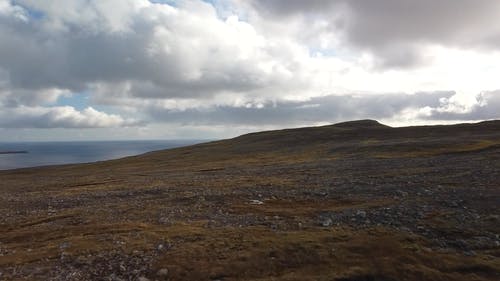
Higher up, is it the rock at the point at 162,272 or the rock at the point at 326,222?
the rock at the point at 326,222

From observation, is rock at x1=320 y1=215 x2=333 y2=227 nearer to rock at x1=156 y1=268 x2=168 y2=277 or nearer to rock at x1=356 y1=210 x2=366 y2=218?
rock at x1=356 y1=210 x2=366 y2=218

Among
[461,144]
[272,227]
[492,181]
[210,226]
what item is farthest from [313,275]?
[461,144]

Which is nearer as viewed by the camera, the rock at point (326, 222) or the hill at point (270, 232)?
the hill at point (270, 232)

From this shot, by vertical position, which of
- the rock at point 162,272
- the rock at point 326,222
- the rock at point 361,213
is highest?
the rock at point 361,213

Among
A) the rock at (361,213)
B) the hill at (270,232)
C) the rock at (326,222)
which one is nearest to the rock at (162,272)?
the hill at (270,232)

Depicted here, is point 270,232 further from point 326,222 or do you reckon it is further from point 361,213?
point 361,213

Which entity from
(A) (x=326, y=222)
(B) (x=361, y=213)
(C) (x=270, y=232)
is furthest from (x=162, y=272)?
(B) (x=361, y=213)

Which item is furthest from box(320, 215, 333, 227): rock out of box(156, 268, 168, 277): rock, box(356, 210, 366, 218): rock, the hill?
box(156, 268, 168, 277): rock

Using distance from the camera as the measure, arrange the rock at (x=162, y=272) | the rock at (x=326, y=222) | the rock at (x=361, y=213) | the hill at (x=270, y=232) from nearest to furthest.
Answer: the rock at (x=162, y=272) → the hill at (x=270, y=232) → the rock at (x=326, y=222) → the rock at (x=361, y=213)

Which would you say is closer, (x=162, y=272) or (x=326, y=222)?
(x=162, y=272)

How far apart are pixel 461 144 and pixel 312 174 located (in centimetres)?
4662

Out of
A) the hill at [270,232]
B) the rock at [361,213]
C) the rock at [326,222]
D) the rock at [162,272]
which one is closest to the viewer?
the rock at [162,272]

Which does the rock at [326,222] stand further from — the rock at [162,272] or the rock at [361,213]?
the rock at [162,272]

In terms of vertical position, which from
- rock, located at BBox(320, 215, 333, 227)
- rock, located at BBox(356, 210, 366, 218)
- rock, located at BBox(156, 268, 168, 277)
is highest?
rock, located at BBox(356, 210, 366, 218)
